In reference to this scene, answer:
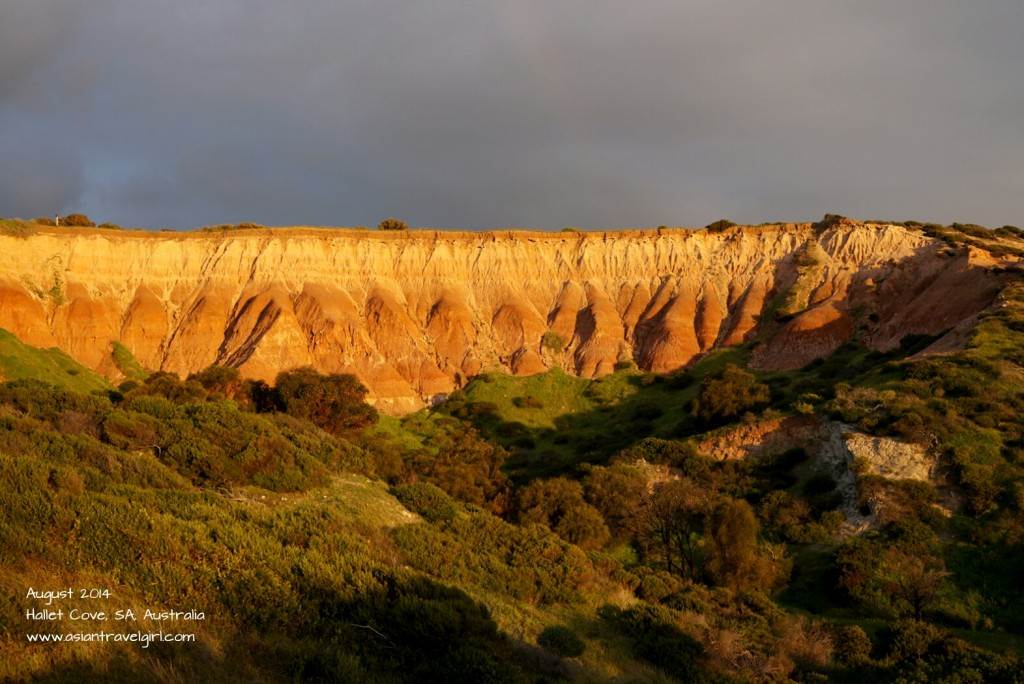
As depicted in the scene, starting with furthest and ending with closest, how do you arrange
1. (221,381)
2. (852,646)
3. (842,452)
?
(221,381) < (842,452) < (852,646)

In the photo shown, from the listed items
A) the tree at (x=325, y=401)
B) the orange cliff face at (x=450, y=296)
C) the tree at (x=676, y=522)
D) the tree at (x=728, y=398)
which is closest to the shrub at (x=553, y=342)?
the orange cliff face at (x=450, y=296)

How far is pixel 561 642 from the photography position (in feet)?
35.4

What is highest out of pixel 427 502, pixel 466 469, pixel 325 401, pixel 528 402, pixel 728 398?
pixel 728 398

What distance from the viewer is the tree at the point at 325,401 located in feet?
135

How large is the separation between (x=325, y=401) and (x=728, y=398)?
2331 cm

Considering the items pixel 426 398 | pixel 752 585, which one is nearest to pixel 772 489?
pixel 752 585

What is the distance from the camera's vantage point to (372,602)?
9312 mm

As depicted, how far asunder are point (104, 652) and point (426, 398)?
5342cm

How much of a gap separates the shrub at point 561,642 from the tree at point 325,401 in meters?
30.7

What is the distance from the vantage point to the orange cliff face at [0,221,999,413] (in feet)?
199

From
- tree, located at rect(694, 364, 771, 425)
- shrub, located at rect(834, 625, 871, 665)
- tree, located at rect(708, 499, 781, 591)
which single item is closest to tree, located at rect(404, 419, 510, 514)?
tree, located at rect(708, 499, 781, 591)

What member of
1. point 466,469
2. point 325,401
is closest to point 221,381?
point 325,401

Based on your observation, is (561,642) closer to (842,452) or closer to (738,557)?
(738,557)

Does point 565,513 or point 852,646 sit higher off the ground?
point 852,646
